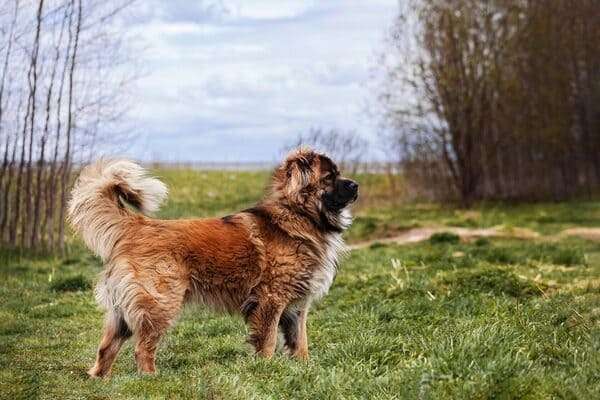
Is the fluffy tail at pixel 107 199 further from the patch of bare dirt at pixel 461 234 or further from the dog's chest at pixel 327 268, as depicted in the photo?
the patch of bare dirt at pixel 461 234

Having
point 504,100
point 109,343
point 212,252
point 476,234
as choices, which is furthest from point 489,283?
point 504,100

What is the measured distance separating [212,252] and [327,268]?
1.14 m

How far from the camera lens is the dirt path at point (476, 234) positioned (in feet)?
64.3

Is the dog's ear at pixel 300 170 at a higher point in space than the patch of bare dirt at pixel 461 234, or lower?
higher

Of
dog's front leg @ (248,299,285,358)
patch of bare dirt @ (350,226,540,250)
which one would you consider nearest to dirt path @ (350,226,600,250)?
patch of bare dirt @ (350,226,540,250)

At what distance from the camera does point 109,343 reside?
23.5 ft

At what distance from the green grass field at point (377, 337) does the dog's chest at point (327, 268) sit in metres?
0.53

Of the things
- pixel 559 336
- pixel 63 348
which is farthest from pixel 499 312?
pixel 63 348

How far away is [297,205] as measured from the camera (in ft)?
25.5

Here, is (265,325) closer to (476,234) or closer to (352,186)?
(352,186)

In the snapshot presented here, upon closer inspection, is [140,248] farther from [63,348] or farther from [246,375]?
[63,348]

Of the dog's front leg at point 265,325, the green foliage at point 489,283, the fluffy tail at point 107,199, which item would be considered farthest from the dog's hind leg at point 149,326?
the green foliage at point 489,283

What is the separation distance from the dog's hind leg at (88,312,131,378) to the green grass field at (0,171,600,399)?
224mm

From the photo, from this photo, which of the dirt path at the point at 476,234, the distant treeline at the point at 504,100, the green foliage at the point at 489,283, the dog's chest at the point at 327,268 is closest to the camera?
the dog's chest at the point at 327,268
